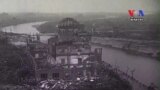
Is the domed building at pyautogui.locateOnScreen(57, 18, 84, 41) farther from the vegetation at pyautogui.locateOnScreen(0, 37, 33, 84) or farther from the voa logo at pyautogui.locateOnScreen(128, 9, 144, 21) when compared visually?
the voa logo at pyautogui.locateOnScreen(128, 9, 144, 21)

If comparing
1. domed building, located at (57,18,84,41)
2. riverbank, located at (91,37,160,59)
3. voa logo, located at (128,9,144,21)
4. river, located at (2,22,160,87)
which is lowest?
river, located at (2,22,160,87)

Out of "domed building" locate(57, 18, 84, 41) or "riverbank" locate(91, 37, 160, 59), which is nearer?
"domed building" locate(57, 18, 84, 41)

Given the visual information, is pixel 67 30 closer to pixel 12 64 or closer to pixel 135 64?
pixel 12 64

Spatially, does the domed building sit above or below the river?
above

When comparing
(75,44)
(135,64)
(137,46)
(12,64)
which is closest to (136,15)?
(137,46)

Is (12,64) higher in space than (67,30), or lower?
lower

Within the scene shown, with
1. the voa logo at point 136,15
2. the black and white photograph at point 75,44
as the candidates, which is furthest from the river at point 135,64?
the voa logo at point 136,15

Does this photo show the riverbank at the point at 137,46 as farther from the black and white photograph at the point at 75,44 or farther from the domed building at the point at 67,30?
the domed building at the point at 67,30

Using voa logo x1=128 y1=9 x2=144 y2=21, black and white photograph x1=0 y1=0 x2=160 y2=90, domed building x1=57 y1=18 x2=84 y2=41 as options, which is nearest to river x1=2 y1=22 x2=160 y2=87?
black and white photograph x1=0 y1=0 x2=160 y2=90
